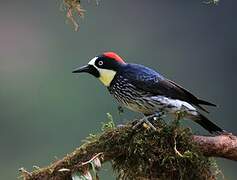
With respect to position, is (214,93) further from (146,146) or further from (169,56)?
(146,146)

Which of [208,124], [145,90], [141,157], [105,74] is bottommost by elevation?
[208,124]

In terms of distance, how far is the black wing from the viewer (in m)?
3.89

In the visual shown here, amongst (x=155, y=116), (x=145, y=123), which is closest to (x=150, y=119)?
(x=155, y=116)

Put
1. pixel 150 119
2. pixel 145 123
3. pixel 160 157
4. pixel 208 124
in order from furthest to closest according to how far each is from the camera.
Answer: pixel 208 124 → pixel 150 119 → pixel 145 123 → pixel 160 157

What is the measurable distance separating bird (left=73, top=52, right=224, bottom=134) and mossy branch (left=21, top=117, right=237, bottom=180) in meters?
Answer: 0.41

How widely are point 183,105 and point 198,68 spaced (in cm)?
447

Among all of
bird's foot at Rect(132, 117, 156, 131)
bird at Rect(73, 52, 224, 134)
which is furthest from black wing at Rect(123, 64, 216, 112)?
bird's foot at Rect(132, 117, 156, 131)

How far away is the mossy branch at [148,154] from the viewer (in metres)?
3.34

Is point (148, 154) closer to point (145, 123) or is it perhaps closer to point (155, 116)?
point (145, 123)

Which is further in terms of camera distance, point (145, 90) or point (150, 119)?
point (145, 90)

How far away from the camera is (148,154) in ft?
11.0

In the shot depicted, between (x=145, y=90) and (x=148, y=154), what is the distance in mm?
599

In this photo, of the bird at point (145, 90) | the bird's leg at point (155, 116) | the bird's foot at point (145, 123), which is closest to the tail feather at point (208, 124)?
the bird at point (145, 90)

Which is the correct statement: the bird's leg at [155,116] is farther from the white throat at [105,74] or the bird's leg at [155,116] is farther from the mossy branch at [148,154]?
the white throat at [105,74]
